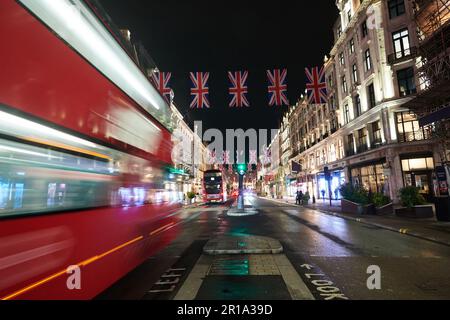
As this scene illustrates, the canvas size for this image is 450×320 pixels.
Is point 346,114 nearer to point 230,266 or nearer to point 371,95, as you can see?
point 371,95

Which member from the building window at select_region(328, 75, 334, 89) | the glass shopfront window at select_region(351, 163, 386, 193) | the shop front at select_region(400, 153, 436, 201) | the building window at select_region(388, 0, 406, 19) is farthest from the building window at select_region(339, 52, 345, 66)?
the shop front at select_region(400, 153, 436, 201)

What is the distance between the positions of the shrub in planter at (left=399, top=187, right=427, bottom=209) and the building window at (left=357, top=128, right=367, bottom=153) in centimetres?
1415

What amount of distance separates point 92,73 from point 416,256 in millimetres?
8934

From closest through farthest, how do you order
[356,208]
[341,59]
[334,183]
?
[356,208], [341,59], [334,183]

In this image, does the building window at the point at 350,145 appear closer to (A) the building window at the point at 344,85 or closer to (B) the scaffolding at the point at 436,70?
(A) the building window at the point at 344,85

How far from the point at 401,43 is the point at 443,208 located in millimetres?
18613

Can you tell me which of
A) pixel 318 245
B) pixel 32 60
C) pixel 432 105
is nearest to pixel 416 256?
pixel 318 245

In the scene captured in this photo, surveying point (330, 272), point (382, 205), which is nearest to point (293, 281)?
point (330, 272)

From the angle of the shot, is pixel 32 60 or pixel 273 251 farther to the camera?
pixel 273 251

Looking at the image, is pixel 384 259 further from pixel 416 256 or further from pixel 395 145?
pixel 395 145

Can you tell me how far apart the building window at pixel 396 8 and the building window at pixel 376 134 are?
1011cm

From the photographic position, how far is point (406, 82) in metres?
24.9

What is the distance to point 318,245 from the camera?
360 inches

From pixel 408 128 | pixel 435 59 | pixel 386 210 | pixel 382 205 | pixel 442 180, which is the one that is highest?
pixel 435 59
